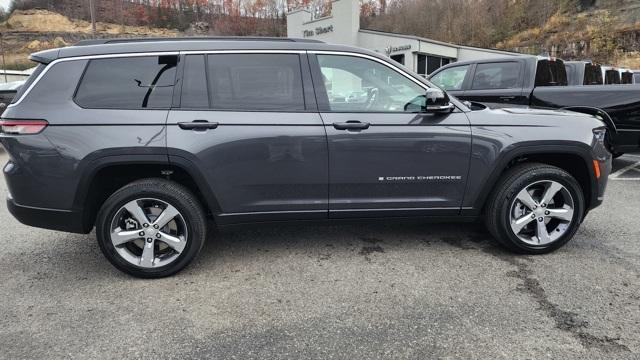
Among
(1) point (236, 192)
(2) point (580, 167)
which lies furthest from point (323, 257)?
(2) point (580, 167)

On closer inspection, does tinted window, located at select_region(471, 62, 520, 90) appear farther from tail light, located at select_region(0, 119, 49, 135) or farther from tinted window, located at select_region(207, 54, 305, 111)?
tail light, located at select_region(0, 119, 49, 135)

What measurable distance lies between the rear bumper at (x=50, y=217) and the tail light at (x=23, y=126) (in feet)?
1.83

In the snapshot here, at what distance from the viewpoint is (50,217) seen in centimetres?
331

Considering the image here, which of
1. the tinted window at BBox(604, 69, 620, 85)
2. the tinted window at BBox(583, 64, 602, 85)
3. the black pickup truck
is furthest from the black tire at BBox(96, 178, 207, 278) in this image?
the tinted window at BBox(604, 69, 620, 85)

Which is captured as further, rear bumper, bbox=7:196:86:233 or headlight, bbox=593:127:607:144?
headlight, bbox=593:127:607:144

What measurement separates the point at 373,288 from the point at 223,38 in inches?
90.0

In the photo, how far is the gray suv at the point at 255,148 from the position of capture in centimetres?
325

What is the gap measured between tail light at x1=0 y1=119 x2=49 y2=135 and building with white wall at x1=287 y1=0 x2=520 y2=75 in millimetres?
21848

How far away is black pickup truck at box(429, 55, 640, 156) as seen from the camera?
6270mm

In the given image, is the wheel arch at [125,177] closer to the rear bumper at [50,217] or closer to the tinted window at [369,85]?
the rear bumper at [50,217]

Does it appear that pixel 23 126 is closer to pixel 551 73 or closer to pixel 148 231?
pixel 148 231

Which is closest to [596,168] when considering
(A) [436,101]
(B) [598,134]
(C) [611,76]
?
(B) [598,134]

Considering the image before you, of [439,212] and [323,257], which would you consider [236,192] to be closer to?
[323,257]

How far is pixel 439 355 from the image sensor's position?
8.07 feet
